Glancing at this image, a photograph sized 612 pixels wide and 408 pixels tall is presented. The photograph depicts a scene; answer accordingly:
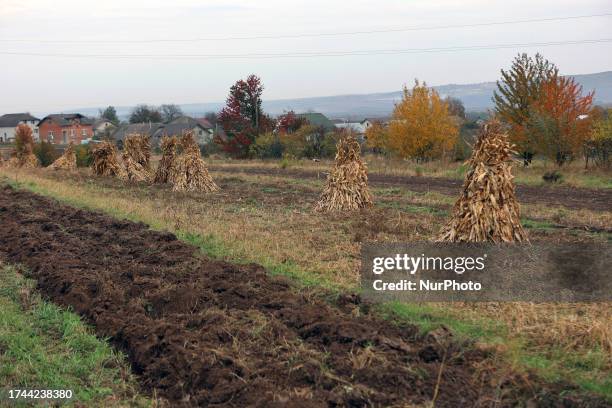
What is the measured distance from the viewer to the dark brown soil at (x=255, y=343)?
568 centimetres

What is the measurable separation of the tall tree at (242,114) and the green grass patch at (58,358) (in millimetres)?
44479

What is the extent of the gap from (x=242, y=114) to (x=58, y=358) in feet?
158

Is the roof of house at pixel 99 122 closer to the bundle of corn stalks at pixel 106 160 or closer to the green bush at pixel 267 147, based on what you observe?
the green bush at pixel 267 147

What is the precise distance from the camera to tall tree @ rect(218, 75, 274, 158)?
5291cm

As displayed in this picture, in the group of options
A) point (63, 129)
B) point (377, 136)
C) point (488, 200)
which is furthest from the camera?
point (63, 129)

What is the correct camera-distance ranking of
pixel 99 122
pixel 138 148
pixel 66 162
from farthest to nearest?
pixel 99 122, pixel 66 162, pixel 138 148

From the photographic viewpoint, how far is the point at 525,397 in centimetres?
557

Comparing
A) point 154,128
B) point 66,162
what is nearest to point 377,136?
point 66,162

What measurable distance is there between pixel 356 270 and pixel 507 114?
90.9ft

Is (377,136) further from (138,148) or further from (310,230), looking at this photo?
(310,230)

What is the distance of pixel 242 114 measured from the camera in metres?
54.2

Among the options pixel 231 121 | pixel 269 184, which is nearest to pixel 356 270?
pixel 269 184

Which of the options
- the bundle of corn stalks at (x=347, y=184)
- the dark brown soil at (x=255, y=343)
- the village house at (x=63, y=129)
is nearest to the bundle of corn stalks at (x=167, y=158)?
the bundle of corn stalks at (x=347, y=184)

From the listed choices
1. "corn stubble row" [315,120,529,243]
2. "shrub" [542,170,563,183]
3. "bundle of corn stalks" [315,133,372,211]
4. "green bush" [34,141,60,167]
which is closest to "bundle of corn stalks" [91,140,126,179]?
"bundle of corn stalks" [315,133,372,211]
